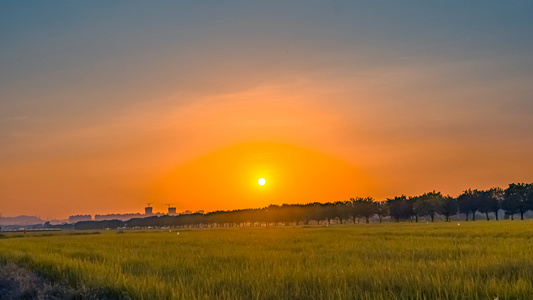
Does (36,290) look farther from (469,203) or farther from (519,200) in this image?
(469,203)

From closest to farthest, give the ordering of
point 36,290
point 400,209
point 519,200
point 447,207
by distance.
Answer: point 36,290 → point 519,200 → point 447,207 → point 400,209

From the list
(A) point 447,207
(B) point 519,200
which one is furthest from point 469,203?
(B) point 519,200

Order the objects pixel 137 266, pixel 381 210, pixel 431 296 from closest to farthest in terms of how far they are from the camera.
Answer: pixel 431 296 < pixel 137 266 < pixel 381 210

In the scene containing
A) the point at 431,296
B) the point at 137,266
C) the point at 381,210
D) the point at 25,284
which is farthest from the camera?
the point at 381,210

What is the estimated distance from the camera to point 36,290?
35.0ft

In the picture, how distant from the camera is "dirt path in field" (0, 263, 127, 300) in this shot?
9383 millimetres

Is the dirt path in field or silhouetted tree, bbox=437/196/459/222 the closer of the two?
the dirt path in field

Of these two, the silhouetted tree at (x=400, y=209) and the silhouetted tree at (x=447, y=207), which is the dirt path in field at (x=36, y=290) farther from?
the silhouetted tree at (x=400, y=209)

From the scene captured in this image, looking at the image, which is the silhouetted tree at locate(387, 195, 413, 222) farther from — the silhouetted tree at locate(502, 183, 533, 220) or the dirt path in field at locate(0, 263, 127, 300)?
the dirt path in field at locate(0, 263, 127, 300)

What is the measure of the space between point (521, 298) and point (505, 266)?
451 centimetres

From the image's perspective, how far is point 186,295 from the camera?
307 inches

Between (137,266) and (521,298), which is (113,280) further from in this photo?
(521,298)

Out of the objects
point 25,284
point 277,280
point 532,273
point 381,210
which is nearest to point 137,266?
point 25,284

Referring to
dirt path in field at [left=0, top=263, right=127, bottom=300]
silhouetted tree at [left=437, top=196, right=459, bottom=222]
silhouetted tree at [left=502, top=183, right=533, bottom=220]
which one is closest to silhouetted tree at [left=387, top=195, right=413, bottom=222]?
silhouetted tree at [left=437, top=196, right=459, bottom=222]
